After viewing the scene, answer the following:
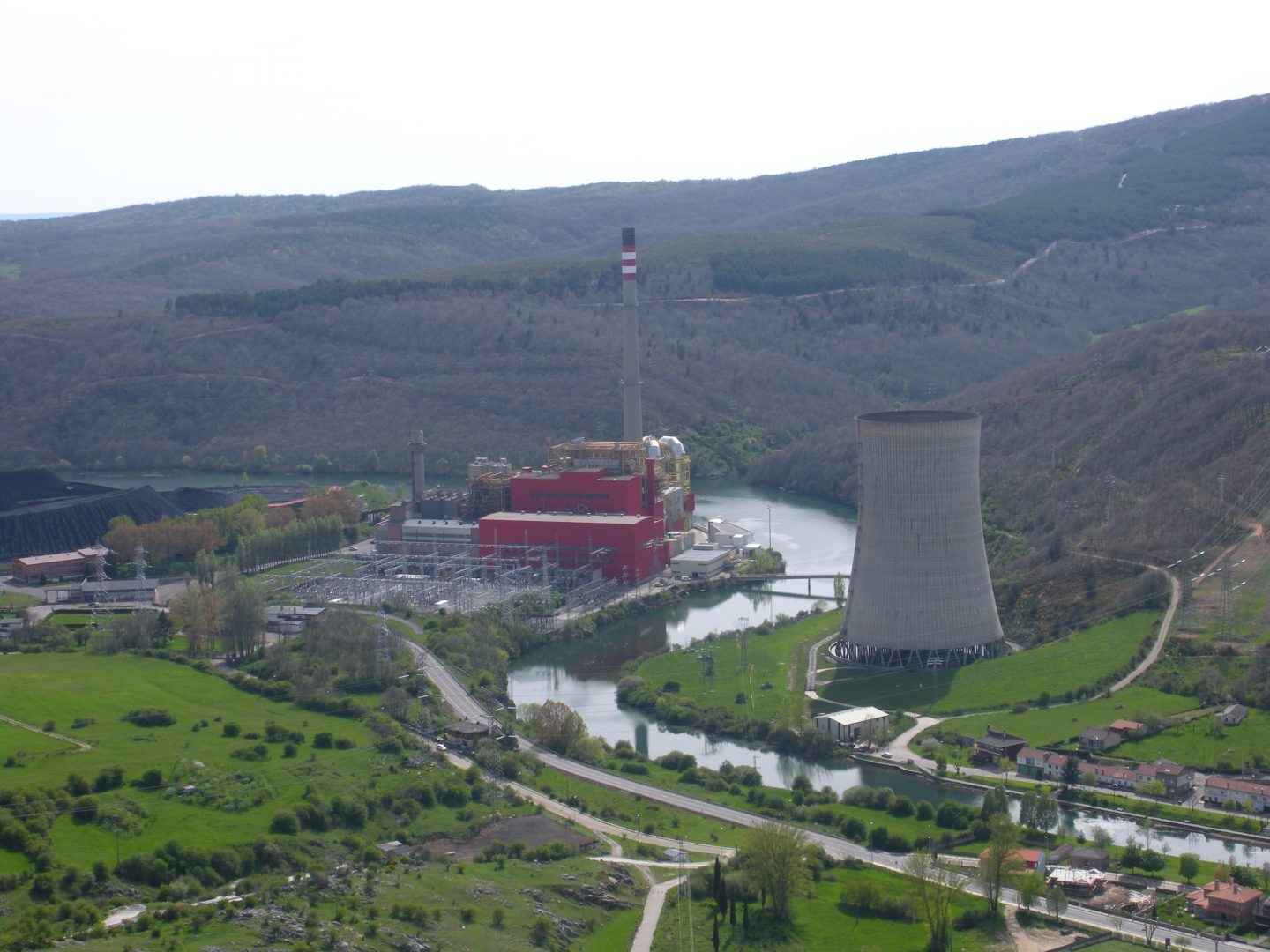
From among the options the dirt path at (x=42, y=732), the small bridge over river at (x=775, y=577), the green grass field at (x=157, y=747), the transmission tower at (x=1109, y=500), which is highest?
the transmission tower at (x=1109, y=500)

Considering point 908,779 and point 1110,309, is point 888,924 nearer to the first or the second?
point 908,779

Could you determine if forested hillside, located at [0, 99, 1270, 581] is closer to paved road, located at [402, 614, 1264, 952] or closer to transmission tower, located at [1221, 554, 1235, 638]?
transmission tower, located at [1221, 554, 1235, 638]

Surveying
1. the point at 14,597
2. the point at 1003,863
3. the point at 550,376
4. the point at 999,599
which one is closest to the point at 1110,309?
the point at 550,376

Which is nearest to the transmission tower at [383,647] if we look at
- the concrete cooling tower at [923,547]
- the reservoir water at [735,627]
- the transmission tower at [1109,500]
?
the reservoir water at [735,627]

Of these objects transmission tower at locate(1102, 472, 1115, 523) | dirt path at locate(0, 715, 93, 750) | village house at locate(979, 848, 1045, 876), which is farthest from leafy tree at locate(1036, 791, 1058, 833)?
transmission tower at locate(1102, 472, 1115, 523)

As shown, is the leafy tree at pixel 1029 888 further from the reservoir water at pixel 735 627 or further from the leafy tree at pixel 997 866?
the reservoir water at pixel 735 627

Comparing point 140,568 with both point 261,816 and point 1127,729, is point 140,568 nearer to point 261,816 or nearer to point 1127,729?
point 261,816

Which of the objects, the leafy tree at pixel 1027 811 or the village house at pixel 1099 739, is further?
the village house at pixel 1099 739
